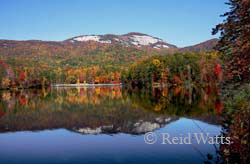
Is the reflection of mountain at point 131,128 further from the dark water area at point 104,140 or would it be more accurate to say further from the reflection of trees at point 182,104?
the reflection of trees at point 182,104

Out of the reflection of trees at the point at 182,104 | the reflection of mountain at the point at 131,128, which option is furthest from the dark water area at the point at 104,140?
the reflection of trees at the point at 182,104

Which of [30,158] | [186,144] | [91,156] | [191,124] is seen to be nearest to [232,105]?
[191,124]

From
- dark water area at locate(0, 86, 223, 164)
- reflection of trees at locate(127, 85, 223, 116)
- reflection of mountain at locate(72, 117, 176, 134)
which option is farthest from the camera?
reflection of trees at locate(127, 85, 223, 116)

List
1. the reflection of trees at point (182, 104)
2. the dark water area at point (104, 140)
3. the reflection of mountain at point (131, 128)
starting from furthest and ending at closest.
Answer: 1. the reflection of trees at point (182, 104)
2. the reflection of mountain at point (131, 128)
3. the dark water area at point (104, 140)

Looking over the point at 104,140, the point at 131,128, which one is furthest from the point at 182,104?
the point at 104,140

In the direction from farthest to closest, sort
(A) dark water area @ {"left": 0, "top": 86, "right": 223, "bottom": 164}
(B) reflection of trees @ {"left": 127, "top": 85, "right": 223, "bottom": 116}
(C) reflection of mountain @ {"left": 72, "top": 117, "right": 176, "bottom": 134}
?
1. (B) reflection of trees @ {"left": 127, "top": 85, "right": 223, "bottom": 116}
2. (C) reflection of mountain @ {"left": 72, "top": 117, "right": 176, "bottom": 134}
3. (A) dark water area @ {"left": 0, "top": 86, "right": 223, "bottom": 164}

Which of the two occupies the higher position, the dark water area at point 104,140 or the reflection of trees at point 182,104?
the reflection of trees at point 182,104

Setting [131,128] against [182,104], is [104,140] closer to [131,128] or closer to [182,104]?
[131,128]

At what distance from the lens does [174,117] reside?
21609 mm

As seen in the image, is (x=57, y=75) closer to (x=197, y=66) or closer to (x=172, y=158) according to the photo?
(x=197, y=66)

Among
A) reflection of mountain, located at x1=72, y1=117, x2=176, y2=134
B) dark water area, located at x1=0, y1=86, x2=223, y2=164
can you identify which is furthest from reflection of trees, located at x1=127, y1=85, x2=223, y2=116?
reflection of mountain, located at x1=72, y1=117, x2=176, y2=134

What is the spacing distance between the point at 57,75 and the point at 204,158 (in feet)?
457

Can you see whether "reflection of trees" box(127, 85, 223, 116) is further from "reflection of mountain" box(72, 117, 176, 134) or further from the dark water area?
"reflection of mountain" box(72, 117, 176, 134)

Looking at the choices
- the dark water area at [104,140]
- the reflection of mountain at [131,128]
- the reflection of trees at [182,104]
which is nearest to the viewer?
the dark water area at [104,140]
